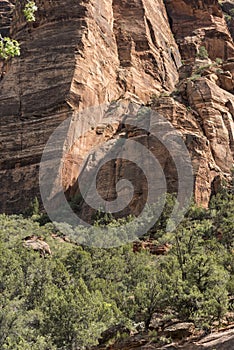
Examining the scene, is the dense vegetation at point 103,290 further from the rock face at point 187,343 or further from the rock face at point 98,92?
the rock face at point 98,92

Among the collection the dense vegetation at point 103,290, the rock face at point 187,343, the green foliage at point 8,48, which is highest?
the green foliage at point 8,48

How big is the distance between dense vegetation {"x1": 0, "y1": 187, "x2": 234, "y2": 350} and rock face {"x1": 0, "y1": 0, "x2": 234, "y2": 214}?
12.7 m

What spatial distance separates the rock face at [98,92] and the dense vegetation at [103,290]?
12703 mm

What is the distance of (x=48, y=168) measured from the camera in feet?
164

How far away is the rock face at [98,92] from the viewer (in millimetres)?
48531

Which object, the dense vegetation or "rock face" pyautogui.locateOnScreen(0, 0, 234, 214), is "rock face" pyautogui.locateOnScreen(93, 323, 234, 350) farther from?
"rock face" pyautogui.locateOnScreen(0, 0, 234, 214)

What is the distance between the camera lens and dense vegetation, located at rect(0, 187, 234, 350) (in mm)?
23094

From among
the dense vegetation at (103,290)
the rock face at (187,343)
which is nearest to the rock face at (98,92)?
the dense vegetation at (103,290)

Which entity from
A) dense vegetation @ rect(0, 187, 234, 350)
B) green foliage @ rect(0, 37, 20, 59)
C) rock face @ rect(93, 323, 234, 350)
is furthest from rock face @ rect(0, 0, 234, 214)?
green foliage @ rect(0, 37, 20, 59)

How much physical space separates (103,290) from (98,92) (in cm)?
3141

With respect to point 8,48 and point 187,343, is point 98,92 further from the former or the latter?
point 8,48

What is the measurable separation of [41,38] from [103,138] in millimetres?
13698

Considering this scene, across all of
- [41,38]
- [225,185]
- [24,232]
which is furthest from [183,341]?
[41,38]

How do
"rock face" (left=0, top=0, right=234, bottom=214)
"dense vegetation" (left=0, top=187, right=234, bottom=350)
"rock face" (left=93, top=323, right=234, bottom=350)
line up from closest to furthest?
"rock face" (left=93, top=323, right=234, bottom=350) → "dense vegetation" (left=0, top=187, right=234, bottom=350) → "rock face" (left=0, top=0, right=234, bottom=214)
